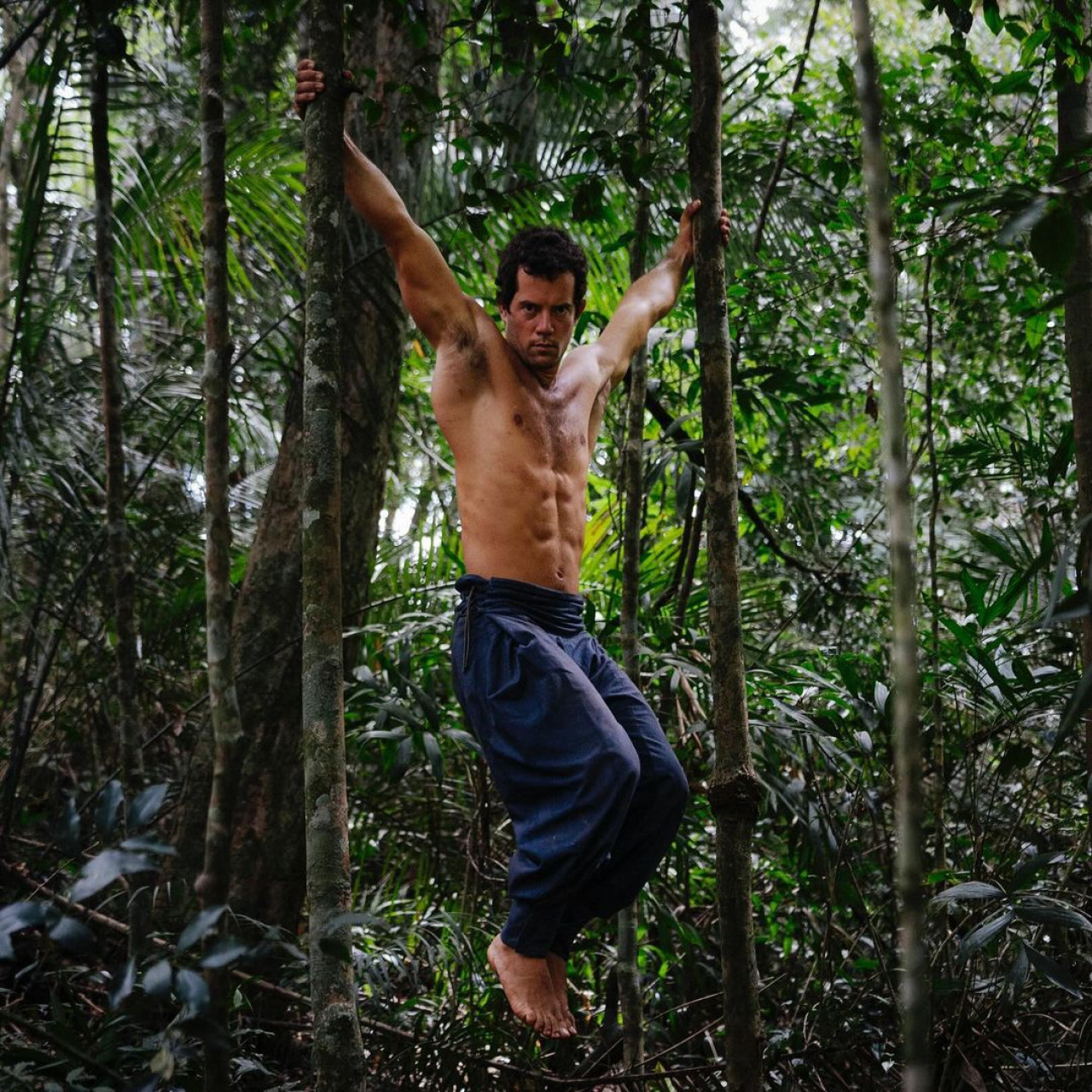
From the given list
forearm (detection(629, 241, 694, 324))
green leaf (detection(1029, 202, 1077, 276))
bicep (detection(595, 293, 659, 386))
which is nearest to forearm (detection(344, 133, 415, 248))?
bicep (detection(595, 293, 659, 386))

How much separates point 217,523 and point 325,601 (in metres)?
0.29

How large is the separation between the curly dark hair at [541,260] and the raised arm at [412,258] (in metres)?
0.18

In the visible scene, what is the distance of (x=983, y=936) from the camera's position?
100 inches

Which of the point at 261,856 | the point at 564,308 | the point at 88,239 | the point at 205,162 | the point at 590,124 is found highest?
the point at 590,124

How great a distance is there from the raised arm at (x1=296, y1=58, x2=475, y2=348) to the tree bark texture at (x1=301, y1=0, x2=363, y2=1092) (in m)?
0.21

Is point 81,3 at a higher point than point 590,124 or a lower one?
lower

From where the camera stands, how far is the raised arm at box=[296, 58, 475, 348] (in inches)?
105

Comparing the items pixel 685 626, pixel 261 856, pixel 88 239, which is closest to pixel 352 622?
pixel 261 856

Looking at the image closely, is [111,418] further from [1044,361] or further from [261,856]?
[1044,361]

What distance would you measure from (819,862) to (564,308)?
1883 mm

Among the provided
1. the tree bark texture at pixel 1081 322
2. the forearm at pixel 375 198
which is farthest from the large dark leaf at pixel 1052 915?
the forearm at pixel 375 198

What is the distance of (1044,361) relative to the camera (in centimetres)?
486

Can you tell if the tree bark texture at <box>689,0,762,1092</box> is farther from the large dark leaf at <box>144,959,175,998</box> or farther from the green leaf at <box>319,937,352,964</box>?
the large dark leaf at <box>144,959,175,998</box>

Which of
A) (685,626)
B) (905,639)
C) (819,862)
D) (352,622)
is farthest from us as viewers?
(685,626)
